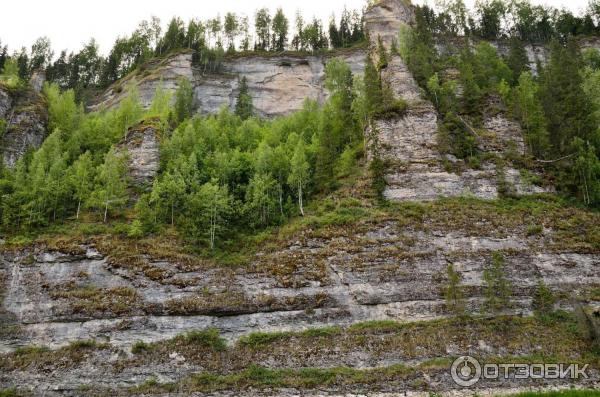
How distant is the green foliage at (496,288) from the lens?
32.0 metres

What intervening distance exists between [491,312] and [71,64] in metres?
80.0

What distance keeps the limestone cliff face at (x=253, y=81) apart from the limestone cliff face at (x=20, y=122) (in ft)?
48.1

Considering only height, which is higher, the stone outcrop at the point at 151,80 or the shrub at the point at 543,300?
the stone outcrop at the point at 151,80

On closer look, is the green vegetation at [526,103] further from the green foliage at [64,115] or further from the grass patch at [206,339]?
the green foliage at [64,115]

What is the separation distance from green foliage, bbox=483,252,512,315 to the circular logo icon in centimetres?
385

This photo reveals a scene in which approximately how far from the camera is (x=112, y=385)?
30094 millimetres

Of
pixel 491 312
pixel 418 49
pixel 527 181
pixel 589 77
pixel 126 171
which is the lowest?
pixel 491 312

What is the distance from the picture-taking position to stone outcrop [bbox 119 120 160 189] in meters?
43.9

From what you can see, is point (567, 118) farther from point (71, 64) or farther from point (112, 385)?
point (71, 64)

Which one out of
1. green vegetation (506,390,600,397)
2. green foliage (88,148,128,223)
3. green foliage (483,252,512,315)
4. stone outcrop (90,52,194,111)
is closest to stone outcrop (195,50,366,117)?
stone outcrop (90,52,194,111)

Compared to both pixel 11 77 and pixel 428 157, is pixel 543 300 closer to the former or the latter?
pixel 428 157

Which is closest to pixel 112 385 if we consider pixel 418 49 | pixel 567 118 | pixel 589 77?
pixel 567 118
